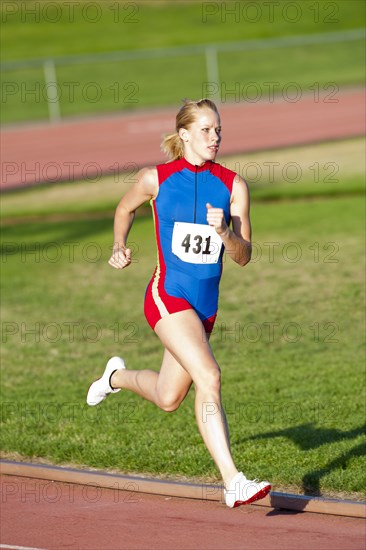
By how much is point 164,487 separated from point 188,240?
1.65m

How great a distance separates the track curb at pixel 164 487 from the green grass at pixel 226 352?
1.13ft

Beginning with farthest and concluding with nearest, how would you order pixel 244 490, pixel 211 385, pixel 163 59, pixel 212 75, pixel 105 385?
pixel 163 59 < pixel 212 75 < pixel 105 385 < pixel 211 385 < pixel 244 490

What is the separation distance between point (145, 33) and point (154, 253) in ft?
153

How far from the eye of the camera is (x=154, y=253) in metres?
16.2

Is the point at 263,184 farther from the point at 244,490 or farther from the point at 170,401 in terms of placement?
the point at 244,490

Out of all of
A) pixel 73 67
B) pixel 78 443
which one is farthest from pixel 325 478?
pixel 73 67

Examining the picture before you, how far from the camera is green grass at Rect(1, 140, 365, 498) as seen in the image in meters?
8.07

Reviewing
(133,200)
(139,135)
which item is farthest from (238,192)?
(139,135)

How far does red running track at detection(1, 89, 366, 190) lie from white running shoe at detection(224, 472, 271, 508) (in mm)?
18408

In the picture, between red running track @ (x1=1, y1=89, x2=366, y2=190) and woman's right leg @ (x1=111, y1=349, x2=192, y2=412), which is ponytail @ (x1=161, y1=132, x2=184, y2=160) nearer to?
woman's right leg @ (x1=111, y1=349, x2=192, y2=412)

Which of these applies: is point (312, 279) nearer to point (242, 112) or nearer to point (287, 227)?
point (287, 227)

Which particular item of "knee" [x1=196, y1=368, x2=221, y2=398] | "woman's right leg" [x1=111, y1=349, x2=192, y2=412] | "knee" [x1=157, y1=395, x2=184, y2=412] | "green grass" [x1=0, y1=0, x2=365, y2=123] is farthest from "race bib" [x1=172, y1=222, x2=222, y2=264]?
"green grass" [x1=0, y1=0, x2=365, y2=123]

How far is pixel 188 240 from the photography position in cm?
683

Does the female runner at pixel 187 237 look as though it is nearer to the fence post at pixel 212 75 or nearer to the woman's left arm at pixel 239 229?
the woman's left arm at pixel 239 229
